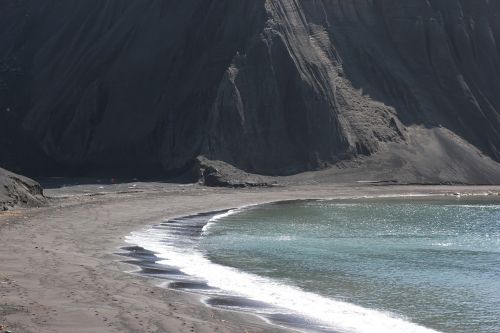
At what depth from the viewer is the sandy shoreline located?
12.7m

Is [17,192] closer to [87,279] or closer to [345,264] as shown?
[345,264]

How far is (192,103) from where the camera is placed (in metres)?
56.0

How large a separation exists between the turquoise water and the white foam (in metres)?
0.07

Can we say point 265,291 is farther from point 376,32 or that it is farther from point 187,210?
point 376,32

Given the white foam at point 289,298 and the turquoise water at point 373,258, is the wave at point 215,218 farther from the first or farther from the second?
the white foam at point 289,298

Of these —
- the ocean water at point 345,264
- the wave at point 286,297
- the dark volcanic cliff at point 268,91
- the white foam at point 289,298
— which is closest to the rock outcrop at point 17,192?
the ocean water at point 345,264

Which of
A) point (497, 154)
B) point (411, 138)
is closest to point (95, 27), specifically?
point (411, 138)

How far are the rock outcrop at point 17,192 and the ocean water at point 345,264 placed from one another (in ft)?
19.7

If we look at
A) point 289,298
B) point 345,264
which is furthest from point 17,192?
point 289,298

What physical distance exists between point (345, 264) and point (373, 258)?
1.75 metres

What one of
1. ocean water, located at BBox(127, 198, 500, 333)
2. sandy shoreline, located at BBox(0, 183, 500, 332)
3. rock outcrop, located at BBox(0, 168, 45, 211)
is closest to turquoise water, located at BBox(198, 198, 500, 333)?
ocean water, located at BBox(127, 198, 500, 333)

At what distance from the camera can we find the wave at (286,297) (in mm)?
14531

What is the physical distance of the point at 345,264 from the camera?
2228cm

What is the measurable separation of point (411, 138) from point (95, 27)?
96.8ft
